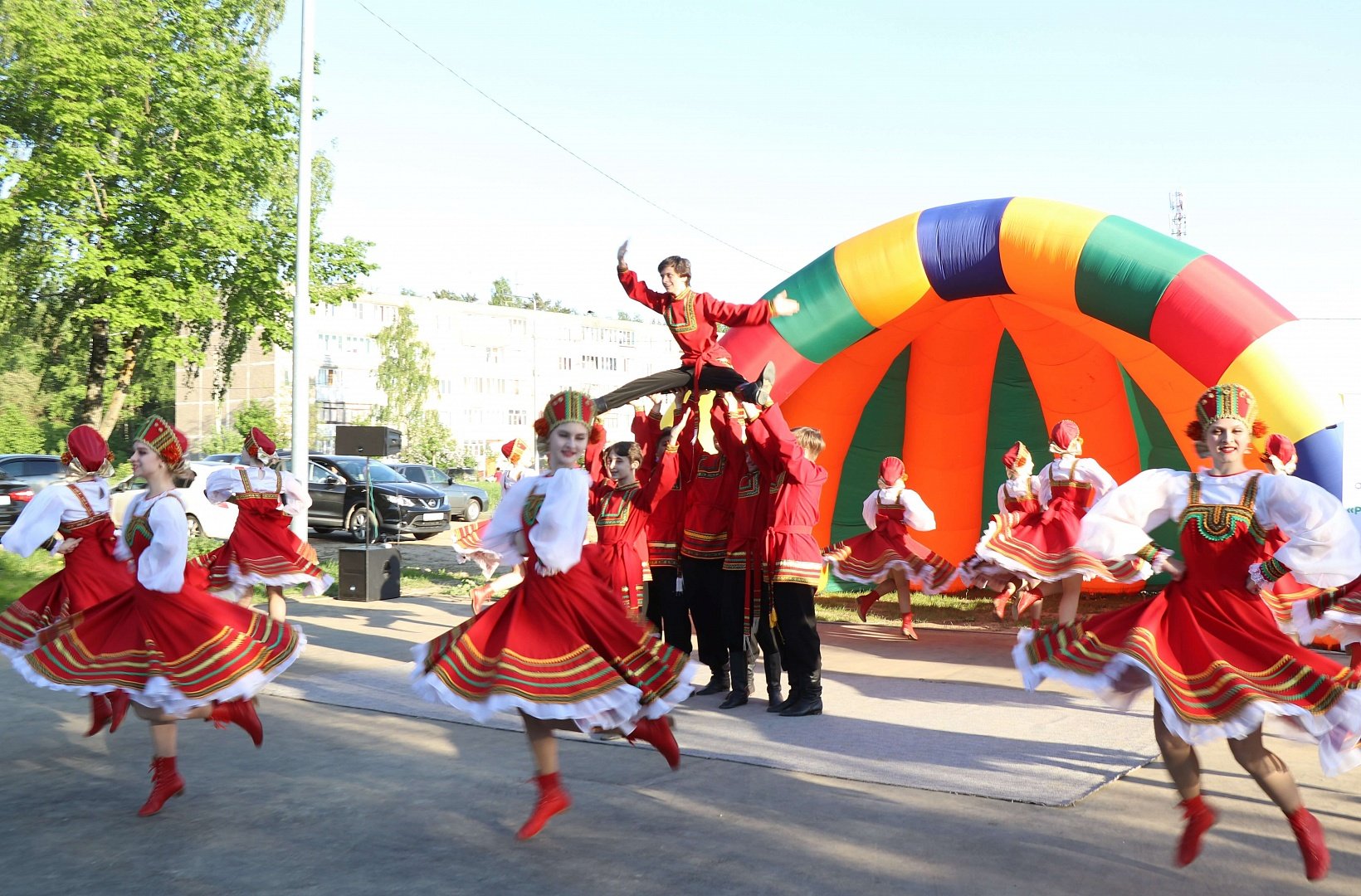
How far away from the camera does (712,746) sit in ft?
20.6

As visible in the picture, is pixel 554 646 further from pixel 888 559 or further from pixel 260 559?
pixel 888 559

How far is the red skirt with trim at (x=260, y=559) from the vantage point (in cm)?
934

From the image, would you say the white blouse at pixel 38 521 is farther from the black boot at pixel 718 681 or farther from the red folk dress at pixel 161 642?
the black boot at pixel 718 681

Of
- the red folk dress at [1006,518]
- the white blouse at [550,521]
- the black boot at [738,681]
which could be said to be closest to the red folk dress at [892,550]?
the red folk dress at [1006,518]

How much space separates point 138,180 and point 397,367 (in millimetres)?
32899

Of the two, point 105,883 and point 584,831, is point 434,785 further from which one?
point 105,883

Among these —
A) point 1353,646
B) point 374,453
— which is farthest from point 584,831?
point 374,453

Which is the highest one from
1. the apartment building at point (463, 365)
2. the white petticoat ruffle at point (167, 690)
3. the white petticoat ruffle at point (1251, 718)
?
the apartment building at point (463, 365)

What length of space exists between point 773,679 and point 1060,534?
3232mm

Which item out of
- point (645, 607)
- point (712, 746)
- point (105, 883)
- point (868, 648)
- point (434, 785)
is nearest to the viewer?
point (105, 883)

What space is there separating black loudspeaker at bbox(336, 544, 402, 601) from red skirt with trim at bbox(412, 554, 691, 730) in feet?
28.3

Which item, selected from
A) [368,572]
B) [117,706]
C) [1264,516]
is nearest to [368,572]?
[368,572]

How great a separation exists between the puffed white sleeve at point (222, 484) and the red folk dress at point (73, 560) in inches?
80.6

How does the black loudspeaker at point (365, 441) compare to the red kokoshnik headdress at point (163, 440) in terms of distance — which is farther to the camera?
the black loudspeaker at point (365, 441)
